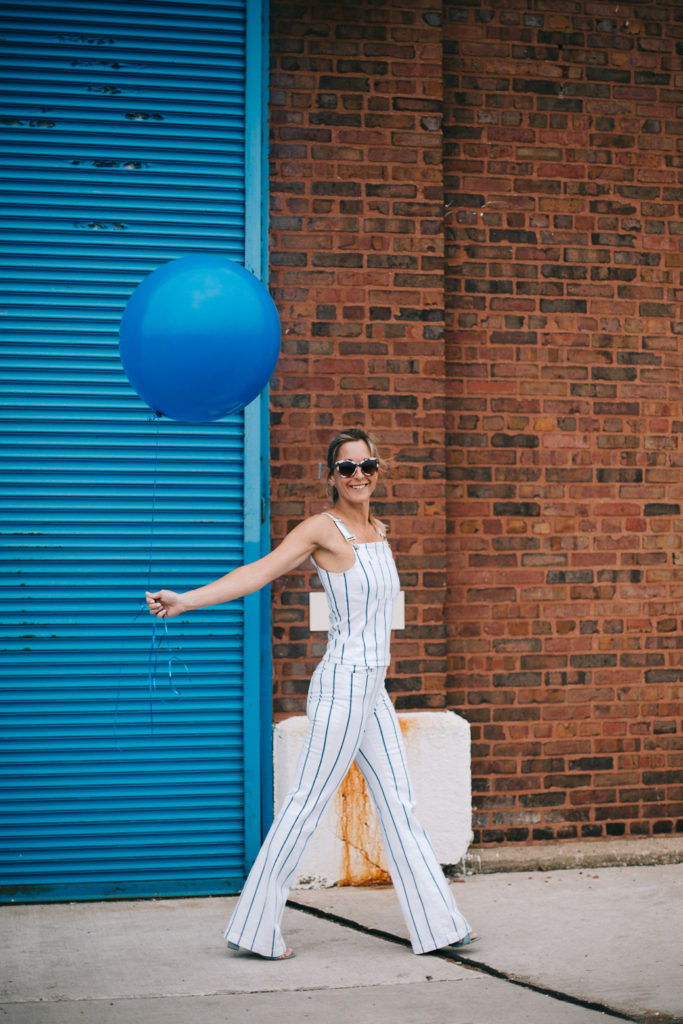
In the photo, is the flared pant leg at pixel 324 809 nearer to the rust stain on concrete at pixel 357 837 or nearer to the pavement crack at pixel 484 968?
the pavement crack at pixel 484 968

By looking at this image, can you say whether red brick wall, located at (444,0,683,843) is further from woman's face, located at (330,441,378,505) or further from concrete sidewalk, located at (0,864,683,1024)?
woman's face, located at (330,441,378,505)

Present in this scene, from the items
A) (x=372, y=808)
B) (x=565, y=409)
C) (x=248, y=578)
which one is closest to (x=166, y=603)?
(x=248, y=578)

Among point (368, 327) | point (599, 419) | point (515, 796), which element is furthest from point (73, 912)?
point (599, 419)

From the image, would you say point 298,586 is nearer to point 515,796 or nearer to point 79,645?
point 79,645

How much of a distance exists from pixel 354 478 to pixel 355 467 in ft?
0.21

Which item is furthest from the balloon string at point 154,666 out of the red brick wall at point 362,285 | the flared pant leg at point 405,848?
the flared pant leg at point 405,848

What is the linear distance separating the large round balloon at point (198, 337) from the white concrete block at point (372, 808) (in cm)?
185

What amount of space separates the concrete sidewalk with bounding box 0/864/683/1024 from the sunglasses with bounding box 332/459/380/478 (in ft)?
5.71

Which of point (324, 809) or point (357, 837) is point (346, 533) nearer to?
point (324, 809)

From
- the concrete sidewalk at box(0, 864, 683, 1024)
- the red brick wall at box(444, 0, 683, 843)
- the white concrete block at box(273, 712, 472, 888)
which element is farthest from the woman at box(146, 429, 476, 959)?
the red brick wall at box(444, 0, 683, 843)

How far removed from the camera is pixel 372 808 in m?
5.04

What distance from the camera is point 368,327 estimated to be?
17.0 feet

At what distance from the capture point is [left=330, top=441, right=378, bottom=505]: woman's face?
Answer: 4016mm

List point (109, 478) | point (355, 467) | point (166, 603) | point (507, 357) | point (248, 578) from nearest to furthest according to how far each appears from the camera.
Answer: point (166, 603) → point (248, 578) → point (355, 467) → point (109, 478) → point (507, 357)
